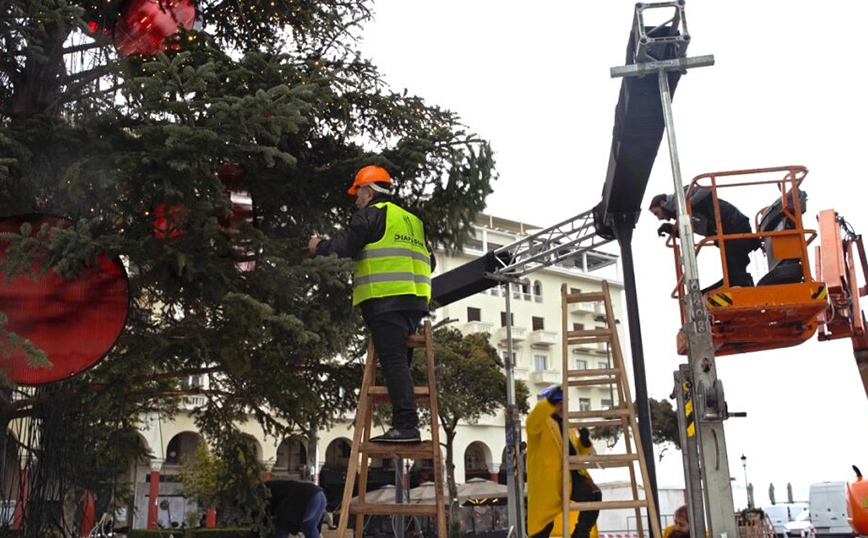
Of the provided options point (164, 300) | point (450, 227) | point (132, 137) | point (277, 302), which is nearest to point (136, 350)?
point (164, 300)

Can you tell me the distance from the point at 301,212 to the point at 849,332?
5.54m

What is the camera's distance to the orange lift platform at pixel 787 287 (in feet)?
23.2

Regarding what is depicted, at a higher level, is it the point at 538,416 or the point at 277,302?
the point at 277,302

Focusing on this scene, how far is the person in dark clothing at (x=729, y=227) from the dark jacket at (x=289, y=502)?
16.5 feet

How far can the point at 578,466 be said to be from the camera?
20.6ft

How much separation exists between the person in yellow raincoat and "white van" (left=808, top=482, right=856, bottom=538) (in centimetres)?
2006

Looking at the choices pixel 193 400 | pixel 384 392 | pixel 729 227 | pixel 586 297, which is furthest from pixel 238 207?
pixel 193 400

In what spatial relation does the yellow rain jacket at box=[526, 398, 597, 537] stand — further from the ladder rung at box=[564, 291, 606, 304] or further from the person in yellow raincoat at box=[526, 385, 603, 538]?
the ladder rung at box=[564, 291, 606, 304]

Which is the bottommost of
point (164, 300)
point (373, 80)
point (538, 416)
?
point (538, 416)

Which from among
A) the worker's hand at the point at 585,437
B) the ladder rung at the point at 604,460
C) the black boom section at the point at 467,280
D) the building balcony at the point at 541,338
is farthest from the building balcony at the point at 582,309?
the ladder rung at the point at 604,460

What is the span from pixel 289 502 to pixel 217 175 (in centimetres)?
466

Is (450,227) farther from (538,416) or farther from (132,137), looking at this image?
(132,137)

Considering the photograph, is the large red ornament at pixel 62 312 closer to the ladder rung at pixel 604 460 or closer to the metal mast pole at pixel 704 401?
the ladder rung at pixel 604 460

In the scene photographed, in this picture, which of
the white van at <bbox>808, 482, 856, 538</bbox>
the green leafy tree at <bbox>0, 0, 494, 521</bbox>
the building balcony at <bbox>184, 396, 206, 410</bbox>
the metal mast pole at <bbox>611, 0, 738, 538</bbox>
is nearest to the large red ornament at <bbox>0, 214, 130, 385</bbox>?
the green leafy tree at <bbox>0, 0, 494, 521</bbox>
